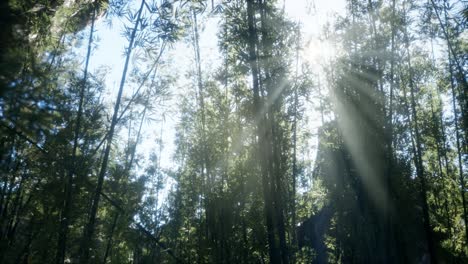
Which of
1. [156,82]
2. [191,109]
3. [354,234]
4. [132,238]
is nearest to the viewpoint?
[156,82]

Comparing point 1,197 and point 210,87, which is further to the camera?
point 210,87

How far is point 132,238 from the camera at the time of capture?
261 inches

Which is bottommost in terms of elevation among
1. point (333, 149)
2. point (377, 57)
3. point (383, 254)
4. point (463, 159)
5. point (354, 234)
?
point (383, 254)

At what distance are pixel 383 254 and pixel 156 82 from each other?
6058 millimetres

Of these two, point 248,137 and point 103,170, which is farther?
point 248,137

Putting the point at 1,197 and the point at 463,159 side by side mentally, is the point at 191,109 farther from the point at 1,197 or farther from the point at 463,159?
Answer: the point at 463,159

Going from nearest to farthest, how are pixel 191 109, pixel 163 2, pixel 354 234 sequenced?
pixel 163 2 < pixel 191 109 < pixel 354 234

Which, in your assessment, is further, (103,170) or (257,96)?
(257,96)

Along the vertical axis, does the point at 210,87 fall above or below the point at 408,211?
above

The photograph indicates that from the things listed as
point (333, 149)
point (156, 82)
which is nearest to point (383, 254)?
point (333, 149)

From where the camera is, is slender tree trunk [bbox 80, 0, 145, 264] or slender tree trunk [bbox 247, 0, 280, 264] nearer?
slender tree trunk [bbox 80, 0, 145, 264]

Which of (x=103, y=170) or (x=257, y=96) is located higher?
(x=257, y=96)

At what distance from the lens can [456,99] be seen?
7.59m

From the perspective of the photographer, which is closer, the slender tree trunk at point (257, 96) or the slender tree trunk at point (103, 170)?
the slender tree trunk at point (103, 170)
